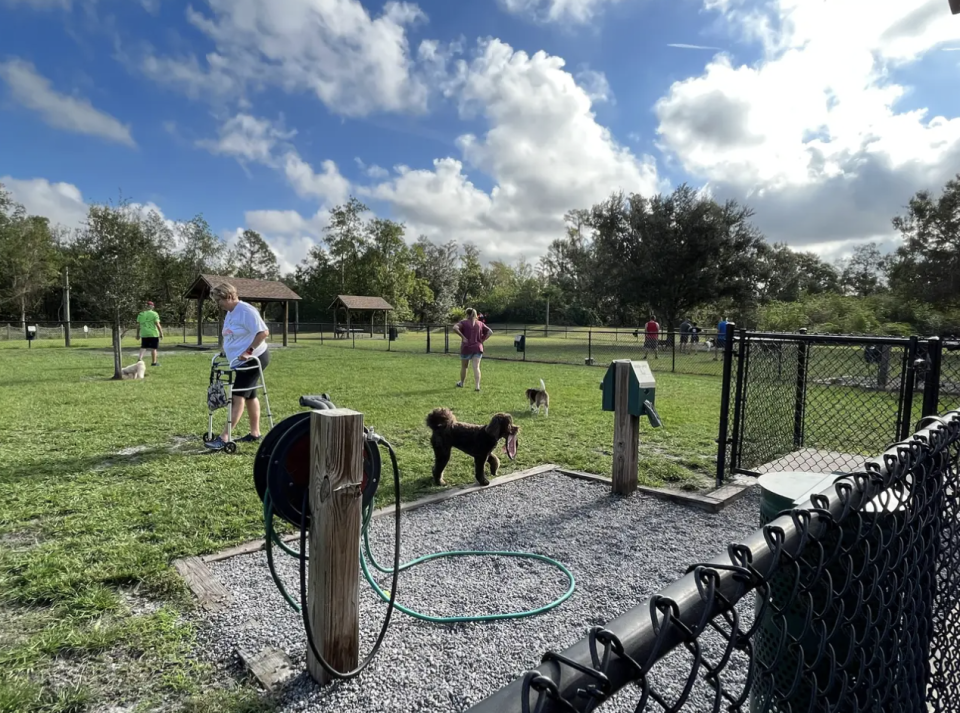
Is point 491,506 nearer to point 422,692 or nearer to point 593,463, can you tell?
point 593,463

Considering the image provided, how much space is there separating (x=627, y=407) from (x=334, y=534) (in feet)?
10.1

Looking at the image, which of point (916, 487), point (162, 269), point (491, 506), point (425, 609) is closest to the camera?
point (916, 487)

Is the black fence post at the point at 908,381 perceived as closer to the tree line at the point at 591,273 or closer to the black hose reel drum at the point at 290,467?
the black hose reel drum at the point at 290,467

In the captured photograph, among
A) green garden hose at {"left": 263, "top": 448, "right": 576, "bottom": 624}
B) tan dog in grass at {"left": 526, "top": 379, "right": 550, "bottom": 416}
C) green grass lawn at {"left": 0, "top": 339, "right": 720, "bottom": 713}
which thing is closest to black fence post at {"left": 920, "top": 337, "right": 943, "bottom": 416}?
green grass lawn at {"left": 0, "top": 339, "right": 720, "bottom": 713}

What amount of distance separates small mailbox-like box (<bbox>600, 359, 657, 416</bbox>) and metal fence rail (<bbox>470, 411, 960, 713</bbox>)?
2.17 meters

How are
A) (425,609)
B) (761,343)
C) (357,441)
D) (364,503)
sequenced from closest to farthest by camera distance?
(357,441)
(364,503)
(425,609)
(761,343)

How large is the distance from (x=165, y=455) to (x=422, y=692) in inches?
→ 188

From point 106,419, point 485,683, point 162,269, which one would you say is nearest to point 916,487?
point 485,683

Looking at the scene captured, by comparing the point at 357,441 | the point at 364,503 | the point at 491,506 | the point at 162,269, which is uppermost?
the point at 162,269

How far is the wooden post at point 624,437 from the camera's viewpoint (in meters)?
4.63

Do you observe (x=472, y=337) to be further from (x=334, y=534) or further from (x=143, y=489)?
(x=334, y=534)

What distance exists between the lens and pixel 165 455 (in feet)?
19.2

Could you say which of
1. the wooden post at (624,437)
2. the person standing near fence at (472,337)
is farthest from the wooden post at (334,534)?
the person standing near fence at (472,337)

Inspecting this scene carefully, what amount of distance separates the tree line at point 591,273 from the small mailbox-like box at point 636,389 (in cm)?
1253
